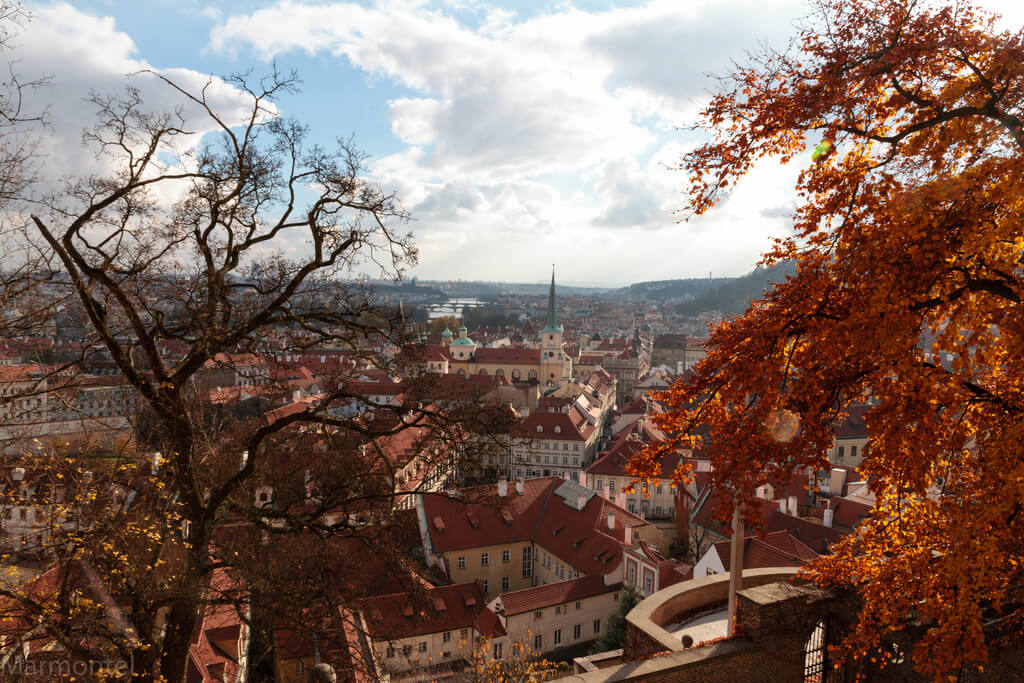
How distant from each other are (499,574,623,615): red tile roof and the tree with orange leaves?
21.7 meters

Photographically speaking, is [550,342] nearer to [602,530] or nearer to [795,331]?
[602,530]

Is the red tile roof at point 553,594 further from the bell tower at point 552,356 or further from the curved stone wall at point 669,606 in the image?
the bell tower at point 552,356

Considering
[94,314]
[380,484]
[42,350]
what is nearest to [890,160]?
[380,484]

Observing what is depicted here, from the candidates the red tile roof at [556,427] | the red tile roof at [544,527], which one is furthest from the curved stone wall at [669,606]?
the red tile roof at [556,427]

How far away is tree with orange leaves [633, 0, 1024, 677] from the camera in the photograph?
17.4ft

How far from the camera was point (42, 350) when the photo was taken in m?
7.07

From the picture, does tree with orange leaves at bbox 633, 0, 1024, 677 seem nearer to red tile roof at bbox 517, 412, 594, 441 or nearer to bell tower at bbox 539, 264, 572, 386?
red tile roof at bbox 517, 412, 594, 441

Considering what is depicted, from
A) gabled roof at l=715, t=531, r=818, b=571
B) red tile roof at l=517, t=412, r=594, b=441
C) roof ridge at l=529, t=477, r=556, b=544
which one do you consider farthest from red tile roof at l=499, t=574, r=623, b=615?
red tile roof at l=517, t=412, r=594, b=441

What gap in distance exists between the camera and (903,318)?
513 cm

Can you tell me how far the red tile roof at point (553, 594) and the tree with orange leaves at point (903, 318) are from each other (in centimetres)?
2174

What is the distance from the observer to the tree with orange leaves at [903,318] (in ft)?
17.4

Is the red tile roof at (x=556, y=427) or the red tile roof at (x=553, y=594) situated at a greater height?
the red tile roof at (x=556, y=427)

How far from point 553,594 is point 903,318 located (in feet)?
83.1

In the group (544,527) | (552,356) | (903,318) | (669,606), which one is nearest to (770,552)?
(669,606)
